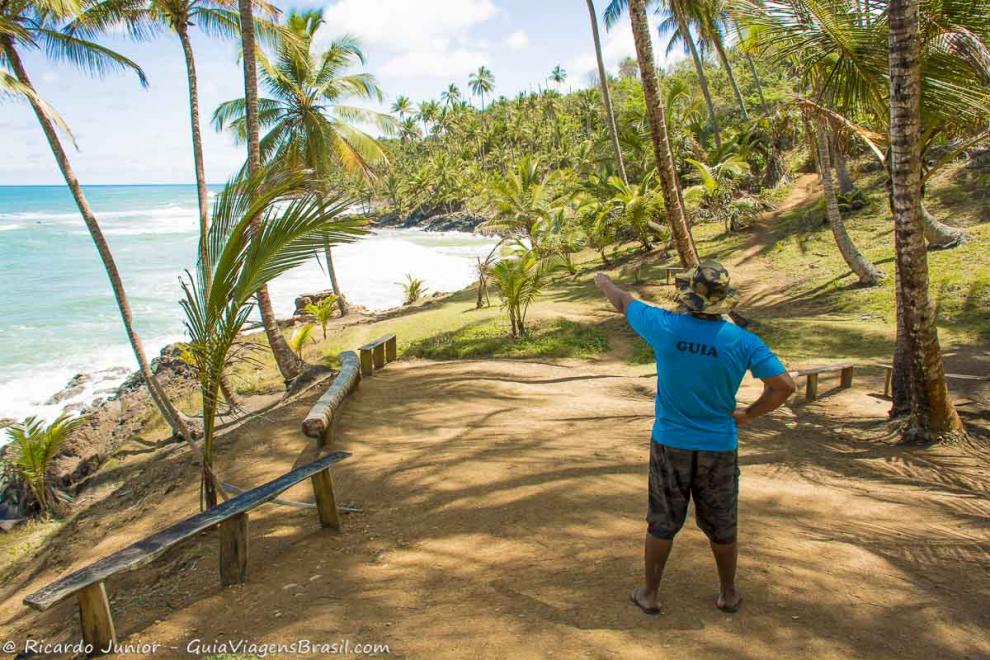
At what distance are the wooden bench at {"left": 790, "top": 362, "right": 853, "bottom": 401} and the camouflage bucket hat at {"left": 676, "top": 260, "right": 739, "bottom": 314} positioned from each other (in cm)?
525

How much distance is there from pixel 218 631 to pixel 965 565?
3997 millimetres

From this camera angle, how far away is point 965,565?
3559 millimetres

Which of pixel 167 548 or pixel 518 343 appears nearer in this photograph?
pixel 167 548

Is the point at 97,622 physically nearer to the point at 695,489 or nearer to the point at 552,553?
the point at 552,553

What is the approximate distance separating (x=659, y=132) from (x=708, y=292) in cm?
609

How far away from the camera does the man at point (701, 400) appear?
267 cm

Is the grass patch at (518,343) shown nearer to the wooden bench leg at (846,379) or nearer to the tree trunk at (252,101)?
the tree trunk at (252,101)

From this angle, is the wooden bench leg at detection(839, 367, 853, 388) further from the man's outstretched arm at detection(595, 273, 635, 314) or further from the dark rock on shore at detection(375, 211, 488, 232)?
the dark rock on shore at detection(375, 211, 488, 232)

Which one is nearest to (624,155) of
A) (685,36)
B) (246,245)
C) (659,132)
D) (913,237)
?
(685,36)

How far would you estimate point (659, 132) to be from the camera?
816 cm

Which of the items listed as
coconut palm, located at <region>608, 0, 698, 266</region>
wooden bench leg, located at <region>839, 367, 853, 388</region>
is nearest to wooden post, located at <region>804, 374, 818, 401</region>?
wooden bench leg, located at <region>839, 367, 853, 388</region>

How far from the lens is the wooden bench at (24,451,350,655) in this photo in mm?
2973

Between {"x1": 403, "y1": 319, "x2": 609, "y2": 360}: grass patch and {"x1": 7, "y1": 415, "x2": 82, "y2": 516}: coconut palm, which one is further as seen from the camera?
{"x1": 403, "y1": 319, "x2": 609, "y2": 360}: grass patch

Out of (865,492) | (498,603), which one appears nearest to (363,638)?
(498,603)
